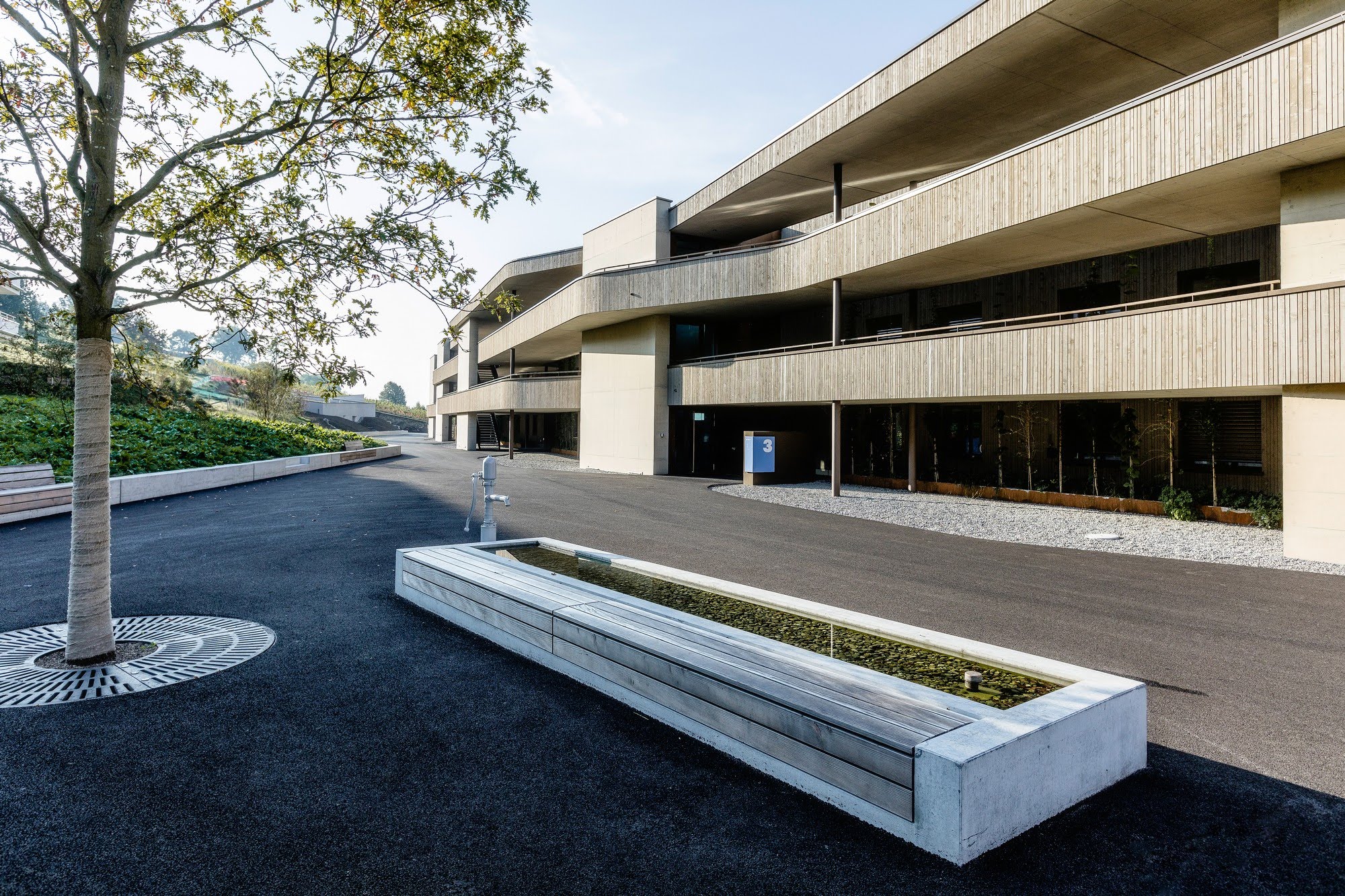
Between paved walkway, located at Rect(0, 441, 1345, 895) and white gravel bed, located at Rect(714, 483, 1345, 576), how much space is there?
3763 mm

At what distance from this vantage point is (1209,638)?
20.9 feet

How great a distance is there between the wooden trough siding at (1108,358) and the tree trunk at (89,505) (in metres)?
15.2

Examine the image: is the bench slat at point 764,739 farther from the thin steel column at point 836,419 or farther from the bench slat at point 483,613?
the thin steel column at point 836,419

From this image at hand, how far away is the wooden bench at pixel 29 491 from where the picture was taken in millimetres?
12031

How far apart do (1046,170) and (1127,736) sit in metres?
13.6

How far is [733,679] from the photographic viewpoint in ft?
12.1

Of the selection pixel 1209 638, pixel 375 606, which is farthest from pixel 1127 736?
pixel 375 606

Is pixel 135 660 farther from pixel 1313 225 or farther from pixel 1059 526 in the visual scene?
pixel 1313 225

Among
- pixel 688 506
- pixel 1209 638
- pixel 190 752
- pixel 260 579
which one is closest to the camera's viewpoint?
pixel 190 752

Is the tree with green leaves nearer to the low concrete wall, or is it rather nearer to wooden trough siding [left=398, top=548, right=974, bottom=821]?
the low concrete wall

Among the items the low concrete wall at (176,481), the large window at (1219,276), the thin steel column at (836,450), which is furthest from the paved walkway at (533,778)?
the thin steel column at (836,450)

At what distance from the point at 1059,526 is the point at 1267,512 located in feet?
13.9

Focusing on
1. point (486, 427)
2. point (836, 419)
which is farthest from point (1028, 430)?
point (486, 427)

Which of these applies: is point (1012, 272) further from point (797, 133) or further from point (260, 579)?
point (260, 579)
